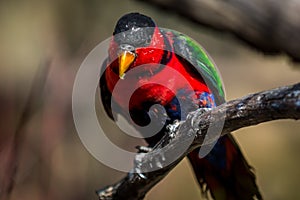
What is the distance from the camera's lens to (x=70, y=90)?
494 cm

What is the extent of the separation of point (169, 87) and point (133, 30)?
0.35m

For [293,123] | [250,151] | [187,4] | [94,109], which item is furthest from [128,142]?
[187,4]

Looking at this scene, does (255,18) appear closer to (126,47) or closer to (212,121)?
(212,121)

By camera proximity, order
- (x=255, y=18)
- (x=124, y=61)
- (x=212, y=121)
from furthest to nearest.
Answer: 1. (x=124, y=61)
2. (x=255, y=18)
3. (x=212, y=121)

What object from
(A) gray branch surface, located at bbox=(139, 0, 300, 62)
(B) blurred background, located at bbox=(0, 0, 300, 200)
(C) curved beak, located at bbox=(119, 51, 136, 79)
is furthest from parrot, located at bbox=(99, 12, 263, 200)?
(B) blurred background, located at bbox=(0, 0, 300, 200)

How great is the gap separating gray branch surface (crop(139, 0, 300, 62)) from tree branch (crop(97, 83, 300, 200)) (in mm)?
325

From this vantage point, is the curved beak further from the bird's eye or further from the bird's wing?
the bird's wing

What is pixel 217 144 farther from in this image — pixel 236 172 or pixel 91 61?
pixel 91 61

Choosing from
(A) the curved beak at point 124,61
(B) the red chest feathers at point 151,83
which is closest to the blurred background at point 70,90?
(B) the red chest feathers at point 151,83

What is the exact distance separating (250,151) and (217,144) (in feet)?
6.27

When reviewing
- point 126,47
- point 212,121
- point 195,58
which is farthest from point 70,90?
point 212,121

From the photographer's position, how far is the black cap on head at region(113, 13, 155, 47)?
2.86 metres

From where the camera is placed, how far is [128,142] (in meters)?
4.86

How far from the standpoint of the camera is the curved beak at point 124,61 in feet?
9.30
